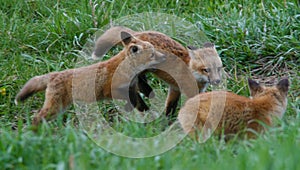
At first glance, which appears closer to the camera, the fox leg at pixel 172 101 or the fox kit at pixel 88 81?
the fox kit at pixel 88 81

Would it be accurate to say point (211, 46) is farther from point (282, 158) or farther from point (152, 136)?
point (282, 158)

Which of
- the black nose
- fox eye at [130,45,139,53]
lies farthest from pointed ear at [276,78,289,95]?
fox eye at [130,45,139,53]

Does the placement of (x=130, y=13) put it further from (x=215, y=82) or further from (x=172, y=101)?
(x=215, y=82)

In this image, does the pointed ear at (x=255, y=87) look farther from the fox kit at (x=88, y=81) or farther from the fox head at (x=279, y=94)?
the fox kit at (x=88, y=81)

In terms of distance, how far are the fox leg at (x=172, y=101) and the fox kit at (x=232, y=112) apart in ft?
4.41

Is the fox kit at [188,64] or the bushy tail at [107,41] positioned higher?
the bushy tail at [107,41]

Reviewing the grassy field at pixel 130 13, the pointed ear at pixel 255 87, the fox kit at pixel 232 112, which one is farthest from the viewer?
the pointed ear at pixel 255 87

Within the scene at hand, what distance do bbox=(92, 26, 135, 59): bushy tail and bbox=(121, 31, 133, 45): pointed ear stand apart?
0.36 meters

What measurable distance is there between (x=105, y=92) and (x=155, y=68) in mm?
651

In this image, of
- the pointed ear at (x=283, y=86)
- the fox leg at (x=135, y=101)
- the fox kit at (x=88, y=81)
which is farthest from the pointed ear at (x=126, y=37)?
the pointed ear at (x=283, y=86)

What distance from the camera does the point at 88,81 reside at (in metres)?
7.54

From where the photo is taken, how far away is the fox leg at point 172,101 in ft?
25.6

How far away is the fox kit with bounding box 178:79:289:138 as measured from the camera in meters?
6.25

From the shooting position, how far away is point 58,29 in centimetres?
949
